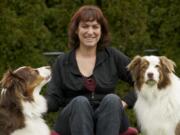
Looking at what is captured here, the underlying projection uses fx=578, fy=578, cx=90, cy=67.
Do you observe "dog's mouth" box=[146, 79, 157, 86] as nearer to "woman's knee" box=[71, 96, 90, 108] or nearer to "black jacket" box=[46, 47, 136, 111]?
"black jacket" box=[46, 47, 136, 111]

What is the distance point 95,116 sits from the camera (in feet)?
21.4

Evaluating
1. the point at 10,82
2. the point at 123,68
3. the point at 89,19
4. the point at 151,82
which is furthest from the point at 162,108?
the point at 10,82

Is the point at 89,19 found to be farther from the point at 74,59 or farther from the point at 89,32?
the point at 74,59

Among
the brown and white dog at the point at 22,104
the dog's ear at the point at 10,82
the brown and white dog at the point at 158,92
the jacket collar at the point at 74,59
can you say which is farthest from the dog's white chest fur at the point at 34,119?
the brown and white dog at the point at 158,92

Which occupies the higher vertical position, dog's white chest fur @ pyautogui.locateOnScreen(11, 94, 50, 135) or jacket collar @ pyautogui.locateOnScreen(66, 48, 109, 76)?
jacket collar @ pyautogui.locateOnScreen(66, 48, 109, 76)

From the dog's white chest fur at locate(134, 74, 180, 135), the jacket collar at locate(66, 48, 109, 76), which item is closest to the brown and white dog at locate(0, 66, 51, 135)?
the jacket collar at locate(66, 48, 109, 76)

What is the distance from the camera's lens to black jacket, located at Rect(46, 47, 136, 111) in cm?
688

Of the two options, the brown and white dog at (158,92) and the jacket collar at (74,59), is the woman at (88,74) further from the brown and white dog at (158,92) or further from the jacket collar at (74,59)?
the brown and white dog at (158,92)

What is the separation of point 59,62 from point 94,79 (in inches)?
19.9

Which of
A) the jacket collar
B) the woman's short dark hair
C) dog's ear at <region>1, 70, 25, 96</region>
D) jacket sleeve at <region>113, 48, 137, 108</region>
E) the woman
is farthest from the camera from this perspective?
jacket sleeve at <region>113, 48, 137, 108</region>

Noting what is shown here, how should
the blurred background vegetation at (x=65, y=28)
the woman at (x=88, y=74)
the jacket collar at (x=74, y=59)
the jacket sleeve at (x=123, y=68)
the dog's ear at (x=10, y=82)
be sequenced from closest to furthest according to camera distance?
the dog's ear at (x=10, y=82)
the woman at (x=88, y=74)
the jacket collar at (x=74, y=59)
the jacket sleeve at (x=123, y=68)
the blurred background vegetation at (x=65, y=28)

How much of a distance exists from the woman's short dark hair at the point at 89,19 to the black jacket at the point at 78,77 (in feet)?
0.34

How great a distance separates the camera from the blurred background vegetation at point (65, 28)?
32.4 ft

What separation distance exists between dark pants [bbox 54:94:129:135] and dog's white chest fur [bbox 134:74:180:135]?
2.50ft
